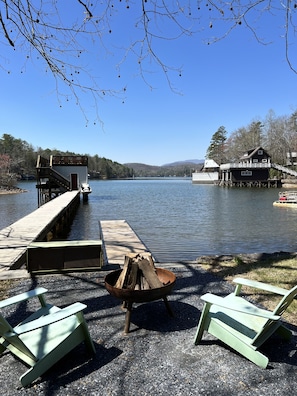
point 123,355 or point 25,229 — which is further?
point 25,229

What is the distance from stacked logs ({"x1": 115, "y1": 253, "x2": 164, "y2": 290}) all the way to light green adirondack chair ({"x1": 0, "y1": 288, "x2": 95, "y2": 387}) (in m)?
0.70

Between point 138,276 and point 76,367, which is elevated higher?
point 138,276

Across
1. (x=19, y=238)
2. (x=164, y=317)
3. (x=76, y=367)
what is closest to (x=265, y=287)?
(x=164, y=317)

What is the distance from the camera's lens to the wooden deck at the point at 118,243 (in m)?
6.79

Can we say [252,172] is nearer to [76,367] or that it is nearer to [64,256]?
[64,256]

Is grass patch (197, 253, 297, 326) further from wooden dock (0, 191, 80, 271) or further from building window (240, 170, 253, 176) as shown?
building window (240, 170, 253, 176)

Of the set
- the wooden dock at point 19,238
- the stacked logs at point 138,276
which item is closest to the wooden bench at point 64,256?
the wooden dock at point 19,238

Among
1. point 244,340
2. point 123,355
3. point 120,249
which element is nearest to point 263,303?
point 244,340

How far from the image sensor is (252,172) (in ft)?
197

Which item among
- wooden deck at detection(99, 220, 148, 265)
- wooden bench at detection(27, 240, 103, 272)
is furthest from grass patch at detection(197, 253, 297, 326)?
wooden bench at detection(27, 240, 103, 272)

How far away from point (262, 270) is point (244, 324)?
273cm

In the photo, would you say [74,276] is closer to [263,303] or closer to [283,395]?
[263,303]

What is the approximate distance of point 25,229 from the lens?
9.16 m

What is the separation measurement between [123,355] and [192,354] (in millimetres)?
648
